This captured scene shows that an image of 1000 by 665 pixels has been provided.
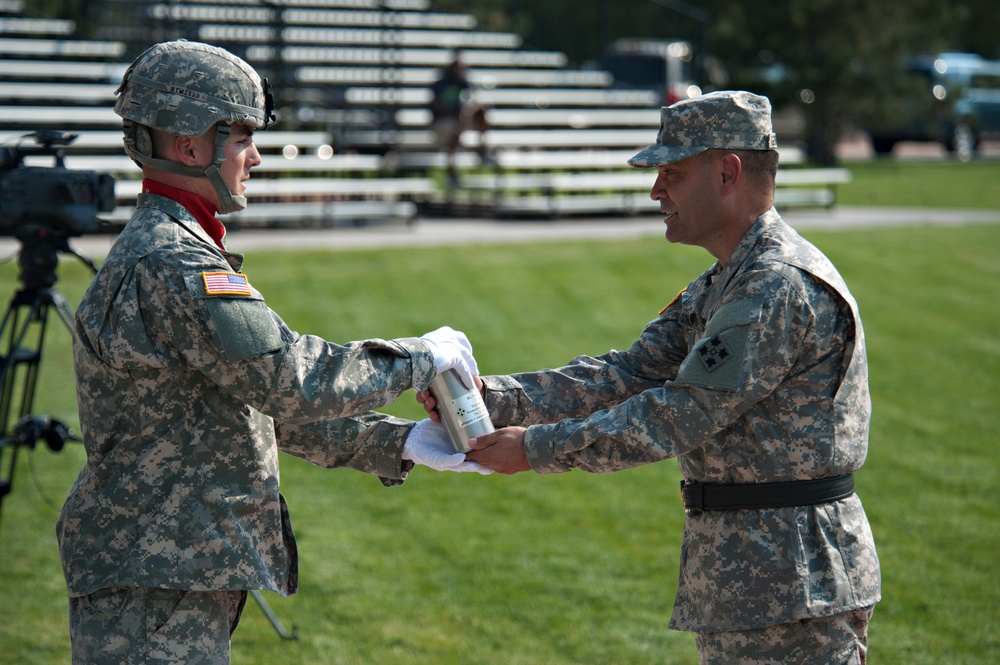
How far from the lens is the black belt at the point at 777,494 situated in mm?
3244

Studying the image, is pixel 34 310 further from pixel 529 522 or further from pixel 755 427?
pixel 755 427

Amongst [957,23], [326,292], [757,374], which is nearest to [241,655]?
[757,374]

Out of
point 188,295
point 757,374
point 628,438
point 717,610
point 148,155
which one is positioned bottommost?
point 717,610

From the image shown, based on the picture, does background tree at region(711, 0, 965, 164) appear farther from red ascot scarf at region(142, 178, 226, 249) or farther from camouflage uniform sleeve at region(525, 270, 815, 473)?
red ascot scarf at region(142, 178, 226, 249)

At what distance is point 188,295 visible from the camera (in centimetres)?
299

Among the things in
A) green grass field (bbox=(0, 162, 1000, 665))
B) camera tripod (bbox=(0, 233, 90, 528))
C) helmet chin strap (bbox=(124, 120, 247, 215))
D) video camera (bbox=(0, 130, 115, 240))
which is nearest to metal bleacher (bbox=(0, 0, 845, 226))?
green grass field (bbox=(0, 162, 1000, 665))

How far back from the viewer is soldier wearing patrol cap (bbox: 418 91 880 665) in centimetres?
319

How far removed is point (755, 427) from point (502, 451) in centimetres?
81

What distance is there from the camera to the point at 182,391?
309cm

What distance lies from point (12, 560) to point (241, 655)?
1.81 m

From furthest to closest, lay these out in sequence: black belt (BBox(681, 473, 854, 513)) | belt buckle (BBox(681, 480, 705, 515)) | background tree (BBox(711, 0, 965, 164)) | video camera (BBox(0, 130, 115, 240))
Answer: background tree (BBox(711, 0, 965, 164)) < video camera (BBox(0, 130, 115, 240)) < belt buckle (BBox(681, 480, 705, 515)) < black belt (BBox(681, 473, 854, 513))

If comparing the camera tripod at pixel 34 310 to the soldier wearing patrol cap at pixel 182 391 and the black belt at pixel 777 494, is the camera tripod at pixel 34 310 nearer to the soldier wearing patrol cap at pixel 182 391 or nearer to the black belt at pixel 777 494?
the soldier wearing patrol cap at pixel 182 391

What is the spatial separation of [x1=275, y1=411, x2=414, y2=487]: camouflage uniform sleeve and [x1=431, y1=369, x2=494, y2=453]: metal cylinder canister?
0.62 feet

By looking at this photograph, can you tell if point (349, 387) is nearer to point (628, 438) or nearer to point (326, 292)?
point (628, 438)
